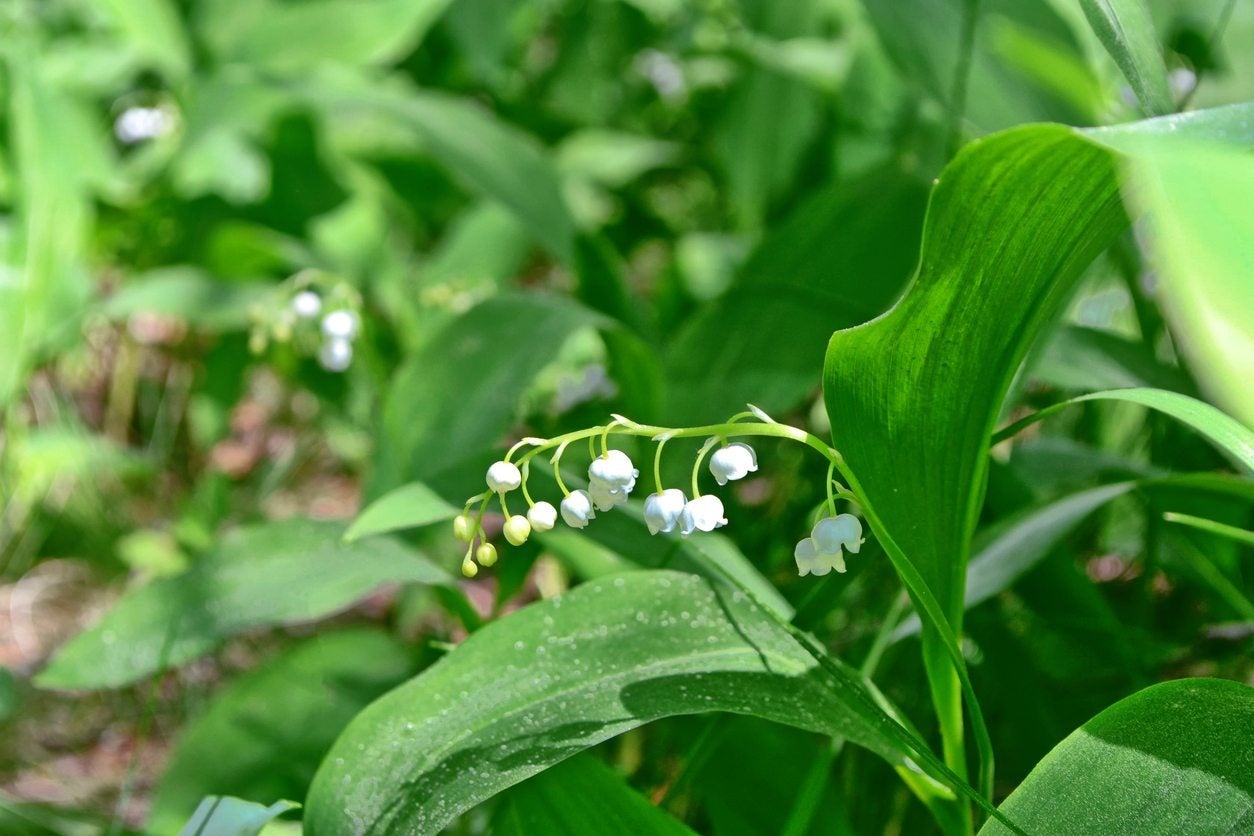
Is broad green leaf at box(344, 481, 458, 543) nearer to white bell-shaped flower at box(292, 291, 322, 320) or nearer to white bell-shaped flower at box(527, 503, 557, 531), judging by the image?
white bell-shaped flower at box(527, 503, 557, 531)

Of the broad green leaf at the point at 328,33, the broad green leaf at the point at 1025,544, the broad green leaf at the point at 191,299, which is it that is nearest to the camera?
the broad green leaf at the point at 1025,544

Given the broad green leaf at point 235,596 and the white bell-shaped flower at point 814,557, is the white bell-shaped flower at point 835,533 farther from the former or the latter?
the broad green leaf at point 235,596

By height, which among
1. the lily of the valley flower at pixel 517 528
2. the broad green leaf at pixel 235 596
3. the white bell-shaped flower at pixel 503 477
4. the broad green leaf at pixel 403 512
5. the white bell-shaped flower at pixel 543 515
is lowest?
the broad green leaf at pixel 235 596

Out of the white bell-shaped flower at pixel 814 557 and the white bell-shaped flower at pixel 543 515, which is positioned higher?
the white bell-shaped flower at pixel 814 557

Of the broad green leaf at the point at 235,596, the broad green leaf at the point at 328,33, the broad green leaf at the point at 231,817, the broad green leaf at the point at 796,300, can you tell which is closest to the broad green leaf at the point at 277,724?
the broad green leaf at the point at 235,596

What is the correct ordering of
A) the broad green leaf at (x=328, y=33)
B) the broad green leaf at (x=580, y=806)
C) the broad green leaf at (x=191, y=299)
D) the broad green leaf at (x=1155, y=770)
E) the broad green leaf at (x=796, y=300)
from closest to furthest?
the broad green leaf at (x=1155, y=770) → the broad green leaf at (x=580, y=806) → the broad green leaf at (x=796, y=300) → the broad green leaf at (x=191, y=299) → the broad green leaf at (x=328, y=33)

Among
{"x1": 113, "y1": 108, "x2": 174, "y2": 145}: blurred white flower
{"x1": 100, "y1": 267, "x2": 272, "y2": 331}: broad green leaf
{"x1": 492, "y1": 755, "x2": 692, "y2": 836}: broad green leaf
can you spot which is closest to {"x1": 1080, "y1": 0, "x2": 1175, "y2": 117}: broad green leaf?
{"x1": 492, "y1": 755, "x2": 692, "y2": 836}: broad green leaf

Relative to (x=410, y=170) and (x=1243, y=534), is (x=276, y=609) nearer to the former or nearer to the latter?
(x=1243, y=534)
